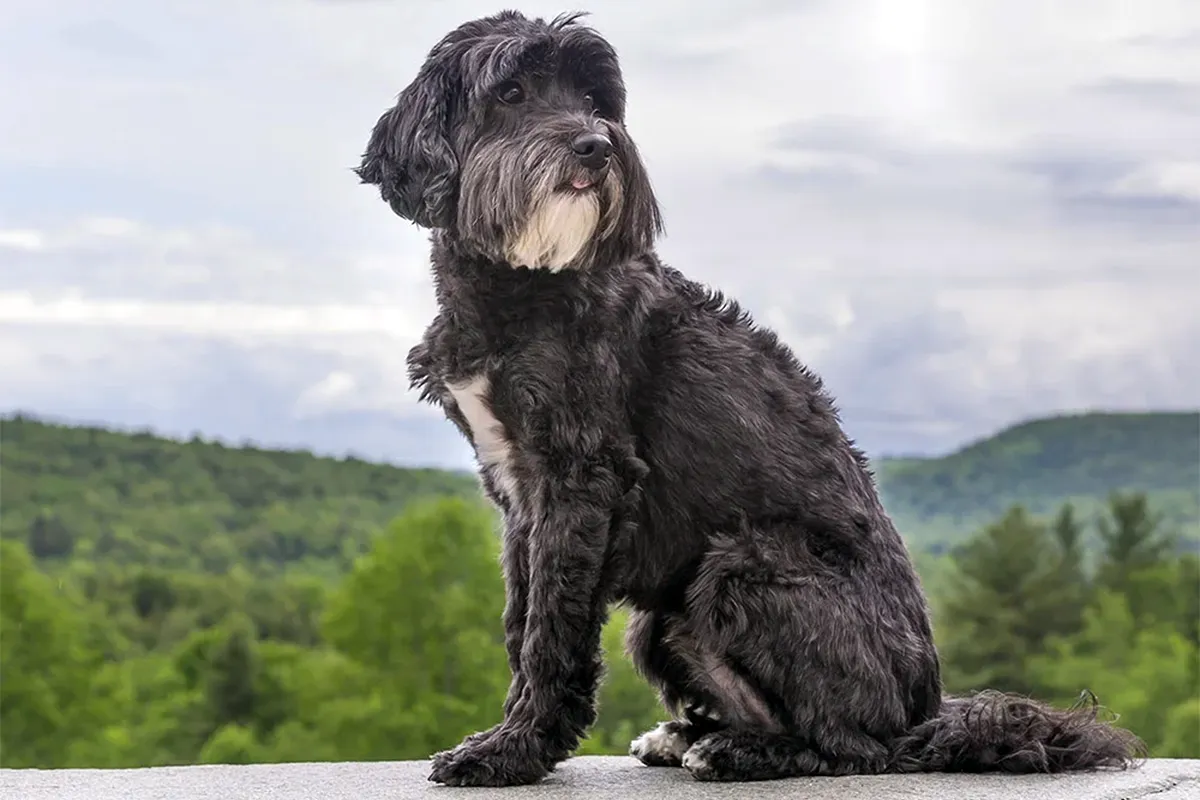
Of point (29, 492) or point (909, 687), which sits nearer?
point (909, 687)

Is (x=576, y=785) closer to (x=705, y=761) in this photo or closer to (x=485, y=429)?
(x=705, y=761)

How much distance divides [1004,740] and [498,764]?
204 centimetres

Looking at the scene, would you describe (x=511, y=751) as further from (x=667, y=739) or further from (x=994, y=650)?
(x=994, y=650)

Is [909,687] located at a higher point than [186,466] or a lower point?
lower

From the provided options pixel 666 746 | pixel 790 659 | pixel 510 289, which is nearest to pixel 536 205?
pixel 510 289

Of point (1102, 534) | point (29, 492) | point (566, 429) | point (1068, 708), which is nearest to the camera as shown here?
point (566, 429)

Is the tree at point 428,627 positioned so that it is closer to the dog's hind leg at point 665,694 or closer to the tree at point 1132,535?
the dog's hind leg at point 665,694

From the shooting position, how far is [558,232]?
19.4 ft

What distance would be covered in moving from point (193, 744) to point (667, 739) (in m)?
30.7

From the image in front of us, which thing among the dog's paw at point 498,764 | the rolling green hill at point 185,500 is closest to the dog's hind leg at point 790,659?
the dog's paw at point 498,764

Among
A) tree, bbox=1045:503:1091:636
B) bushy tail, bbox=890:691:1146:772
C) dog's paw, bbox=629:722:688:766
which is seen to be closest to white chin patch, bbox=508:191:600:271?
dog's paw, bbox=629:722:688:766

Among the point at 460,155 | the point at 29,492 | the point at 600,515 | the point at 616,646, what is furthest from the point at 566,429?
the point at 29,492

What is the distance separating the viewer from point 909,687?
6262mm

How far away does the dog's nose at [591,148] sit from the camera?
5.86 meters
